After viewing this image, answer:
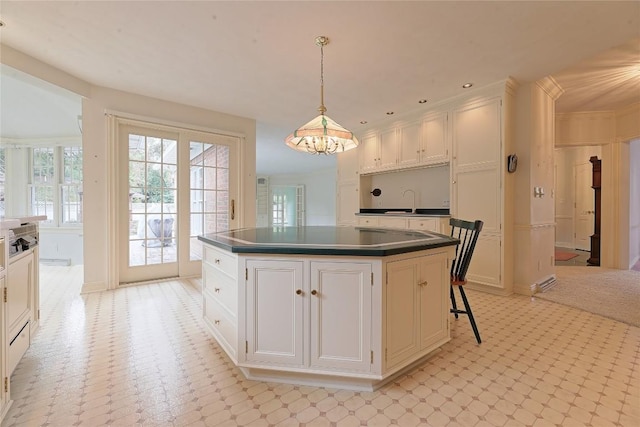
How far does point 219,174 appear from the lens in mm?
4559

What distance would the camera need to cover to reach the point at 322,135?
2.45m

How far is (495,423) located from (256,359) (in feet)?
4.11

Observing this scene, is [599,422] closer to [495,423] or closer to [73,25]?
[495,423]

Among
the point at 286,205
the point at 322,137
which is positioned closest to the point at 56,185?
the point at 322,137

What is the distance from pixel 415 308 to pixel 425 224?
95.7 inches

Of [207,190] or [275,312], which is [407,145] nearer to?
[207,190]

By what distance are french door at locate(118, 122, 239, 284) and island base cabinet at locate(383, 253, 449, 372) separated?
11.4ft

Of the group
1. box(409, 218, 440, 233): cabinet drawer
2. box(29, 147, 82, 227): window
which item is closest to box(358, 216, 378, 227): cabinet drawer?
box(409, 218, 440, 233): cabinet drawer

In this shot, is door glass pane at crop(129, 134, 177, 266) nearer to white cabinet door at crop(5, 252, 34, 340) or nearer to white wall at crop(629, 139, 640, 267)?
white cabinet door at crop(5, 252, 34, 340)

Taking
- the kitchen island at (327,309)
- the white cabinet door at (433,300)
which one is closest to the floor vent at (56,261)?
the kitchen island at (327,309)

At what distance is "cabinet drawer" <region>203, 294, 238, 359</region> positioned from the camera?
5.89 ft

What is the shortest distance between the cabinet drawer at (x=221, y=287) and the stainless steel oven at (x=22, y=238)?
1071mm

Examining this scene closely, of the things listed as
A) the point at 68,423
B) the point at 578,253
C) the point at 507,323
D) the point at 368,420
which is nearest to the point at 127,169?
the point at 68,423

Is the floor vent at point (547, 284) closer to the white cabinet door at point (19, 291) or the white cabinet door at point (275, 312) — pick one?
the white cabinet door at point (275, 312)
